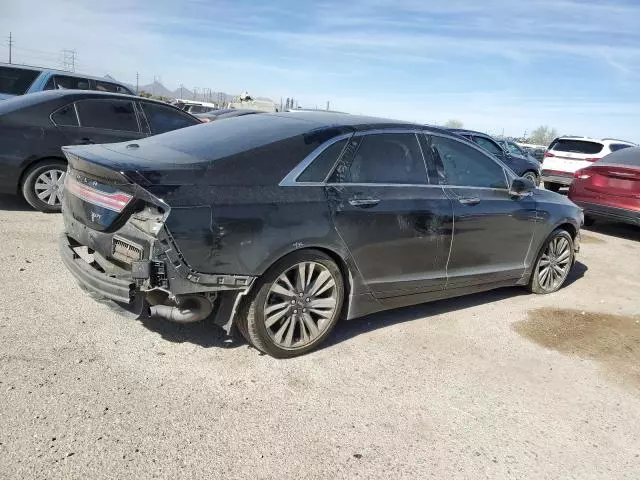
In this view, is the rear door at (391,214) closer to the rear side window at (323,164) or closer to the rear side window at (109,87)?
the rear side window at (323,164)

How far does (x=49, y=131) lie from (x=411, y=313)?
4.87m

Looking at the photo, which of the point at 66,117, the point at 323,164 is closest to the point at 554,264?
the point at 323,164

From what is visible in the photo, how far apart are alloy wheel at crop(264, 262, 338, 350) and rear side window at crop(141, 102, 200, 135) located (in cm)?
479

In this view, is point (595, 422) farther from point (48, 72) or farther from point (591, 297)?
point (48, 72)

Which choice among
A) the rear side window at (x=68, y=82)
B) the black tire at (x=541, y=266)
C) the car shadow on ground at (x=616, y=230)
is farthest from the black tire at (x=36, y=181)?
the car shadow on ground at (x=616, y=230)

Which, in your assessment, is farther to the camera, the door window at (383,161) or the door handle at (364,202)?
the door window at (383,161)

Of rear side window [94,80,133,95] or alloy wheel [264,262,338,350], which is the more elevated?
rear side window [94,80,133,95]

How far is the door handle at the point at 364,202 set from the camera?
3736 millimetres

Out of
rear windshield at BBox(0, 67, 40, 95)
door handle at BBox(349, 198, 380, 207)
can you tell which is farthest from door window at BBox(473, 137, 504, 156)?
door handle at BBox(349, 198, 380, 207)

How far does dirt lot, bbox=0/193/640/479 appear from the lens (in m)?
2.58

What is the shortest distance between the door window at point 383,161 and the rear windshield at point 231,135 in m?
0.39

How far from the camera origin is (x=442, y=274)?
441 centimetres

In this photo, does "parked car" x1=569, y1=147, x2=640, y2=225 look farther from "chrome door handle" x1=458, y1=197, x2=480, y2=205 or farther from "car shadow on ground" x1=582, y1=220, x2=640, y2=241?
"chrome door handle" x1=458, y1=197, x2=480, y2=205

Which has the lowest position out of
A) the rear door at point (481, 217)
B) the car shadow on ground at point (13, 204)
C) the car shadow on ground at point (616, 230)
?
the car shadow on ground at point (13, 204)
